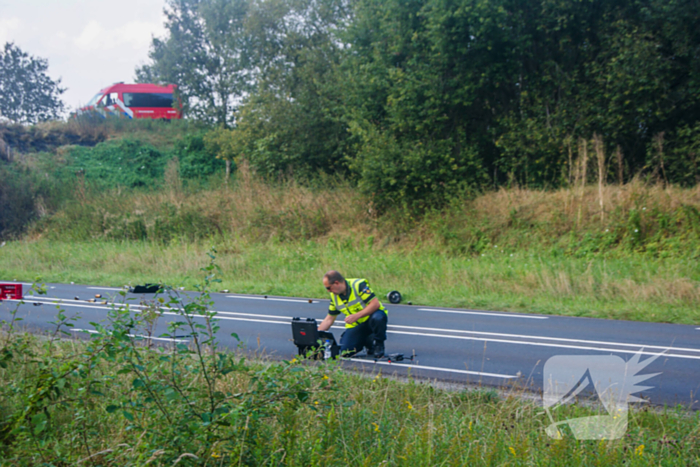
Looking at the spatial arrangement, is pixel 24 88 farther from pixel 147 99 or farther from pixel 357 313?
pixel 357 313

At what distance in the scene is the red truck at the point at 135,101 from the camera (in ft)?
136

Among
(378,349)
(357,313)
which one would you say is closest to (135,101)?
(357,313)

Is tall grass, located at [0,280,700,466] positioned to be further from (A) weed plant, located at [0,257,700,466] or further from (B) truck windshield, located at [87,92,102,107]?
(B) truck windshield, located at [87,92,102,107]

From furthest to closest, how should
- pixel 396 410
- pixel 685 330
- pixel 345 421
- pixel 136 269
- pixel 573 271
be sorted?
pixel 136 269 < pixel 573 271 < pixel 685 330 < pixel 396 410 < pixel 345 421

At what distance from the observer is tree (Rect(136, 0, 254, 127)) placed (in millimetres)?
41562

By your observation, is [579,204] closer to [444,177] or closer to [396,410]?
[444,177]

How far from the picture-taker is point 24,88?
194 ft

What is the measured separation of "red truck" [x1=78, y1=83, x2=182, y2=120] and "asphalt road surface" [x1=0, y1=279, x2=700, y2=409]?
107 ft

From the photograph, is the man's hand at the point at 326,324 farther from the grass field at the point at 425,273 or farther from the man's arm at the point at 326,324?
the grass field at the point at 425,273

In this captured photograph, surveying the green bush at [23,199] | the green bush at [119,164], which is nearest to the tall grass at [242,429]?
the green bush at [23,199]

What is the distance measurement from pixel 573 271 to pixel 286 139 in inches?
680

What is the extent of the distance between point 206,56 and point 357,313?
146 ft

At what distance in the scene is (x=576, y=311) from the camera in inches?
429

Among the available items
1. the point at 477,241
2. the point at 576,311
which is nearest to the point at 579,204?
the point at 477,241
